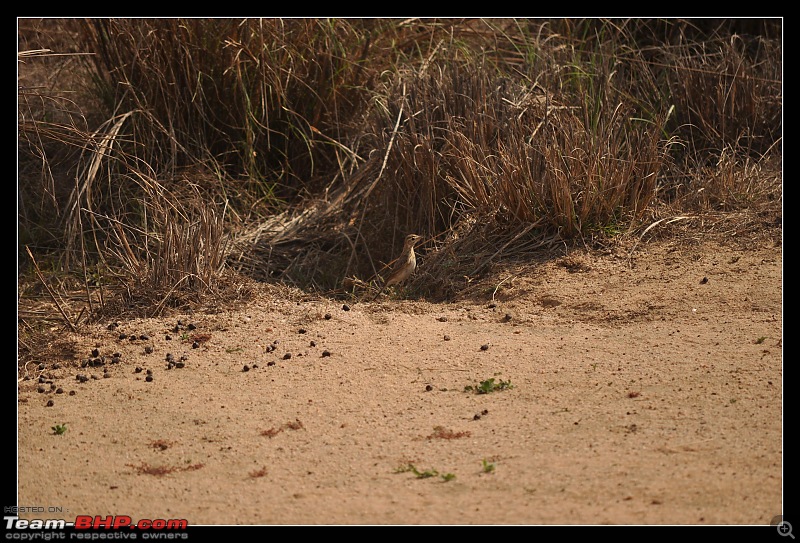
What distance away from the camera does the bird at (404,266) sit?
267 inches

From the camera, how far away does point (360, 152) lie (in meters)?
8.94

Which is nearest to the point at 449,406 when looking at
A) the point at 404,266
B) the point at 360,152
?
the point at 404,266

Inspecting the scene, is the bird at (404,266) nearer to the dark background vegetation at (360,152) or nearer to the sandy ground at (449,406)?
the dark background vegetation at (360,152)

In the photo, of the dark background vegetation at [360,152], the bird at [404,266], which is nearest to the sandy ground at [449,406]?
the bird at [404,266]

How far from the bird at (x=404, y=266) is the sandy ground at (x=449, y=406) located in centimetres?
33

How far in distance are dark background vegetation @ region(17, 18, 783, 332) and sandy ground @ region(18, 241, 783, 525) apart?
534mm

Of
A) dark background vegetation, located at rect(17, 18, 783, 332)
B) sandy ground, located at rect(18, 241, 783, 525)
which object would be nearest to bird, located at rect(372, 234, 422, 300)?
dark background vegetation, located at rect(17, 18, 783, 332)

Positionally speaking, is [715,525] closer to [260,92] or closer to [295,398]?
[295,398]

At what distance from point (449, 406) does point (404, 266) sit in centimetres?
216

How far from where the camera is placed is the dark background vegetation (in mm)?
6895

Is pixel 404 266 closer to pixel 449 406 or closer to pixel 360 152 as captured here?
pixel 449 406

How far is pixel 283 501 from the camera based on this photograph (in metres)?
3.86

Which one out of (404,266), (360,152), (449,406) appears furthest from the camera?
(360,152)

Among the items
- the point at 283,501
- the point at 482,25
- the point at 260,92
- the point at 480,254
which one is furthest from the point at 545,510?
the point at 482,25
